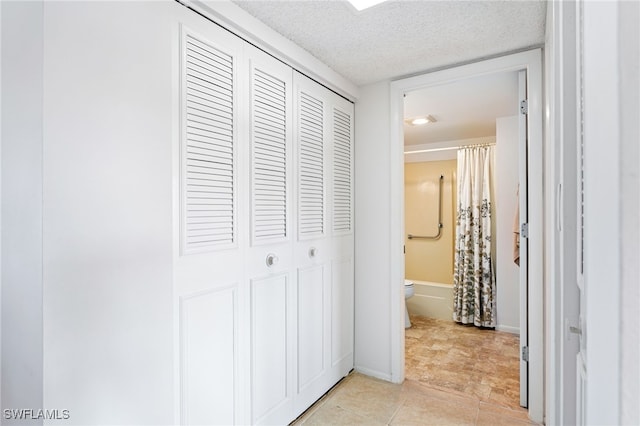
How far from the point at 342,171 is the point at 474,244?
2197 millimetres

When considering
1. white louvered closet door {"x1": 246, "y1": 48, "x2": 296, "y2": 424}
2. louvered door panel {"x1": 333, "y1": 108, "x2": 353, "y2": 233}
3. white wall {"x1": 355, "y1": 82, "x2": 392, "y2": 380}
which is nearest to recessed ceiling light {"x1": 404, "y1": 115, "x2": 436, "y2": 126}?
white wall {"x1": 355, "y1": 82, "x2": 392, "y2": 380}

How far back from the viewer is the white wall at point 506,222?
348cm

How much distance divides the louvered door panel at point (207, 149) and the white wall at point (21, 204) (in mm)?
491

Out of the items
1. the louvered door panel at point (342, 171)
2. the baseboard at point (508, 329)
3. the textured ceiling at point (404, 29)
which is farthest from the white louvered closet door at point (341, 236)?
the baseboard at point (508, 329)

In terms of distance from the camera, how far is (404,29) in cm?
183

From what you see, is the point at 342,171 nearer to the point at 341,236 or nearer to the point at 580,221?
the point at 341,236

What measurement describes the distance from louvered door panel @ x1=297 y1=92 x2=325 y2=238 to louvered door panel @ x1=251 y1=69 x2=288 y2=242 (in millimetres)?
158

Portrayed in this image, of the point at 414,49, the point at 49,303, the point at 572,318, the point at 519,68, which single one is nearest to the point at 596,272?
the point at 572,318

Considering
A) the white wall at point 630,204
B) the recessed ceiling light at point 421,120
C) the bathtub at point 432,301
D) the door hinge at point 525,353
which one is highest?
the recessed ceiling light at point 421,120

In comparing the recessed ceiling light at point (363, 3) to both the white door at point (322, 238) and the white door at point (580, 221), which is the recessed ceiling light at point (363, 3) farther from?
the white door at point (580, 221)

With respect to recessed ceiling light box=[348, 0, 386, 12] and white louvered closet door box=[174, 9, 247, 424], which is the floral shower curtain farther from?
white louvered closet door box=[174, 9, 247, 424]

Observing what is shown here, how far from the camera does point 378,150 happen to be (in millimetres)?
2576

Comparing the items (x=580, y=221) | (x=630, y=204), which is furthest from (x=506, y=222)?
(x=630, y=204)

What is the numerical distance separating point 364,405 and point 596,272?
2052mm
